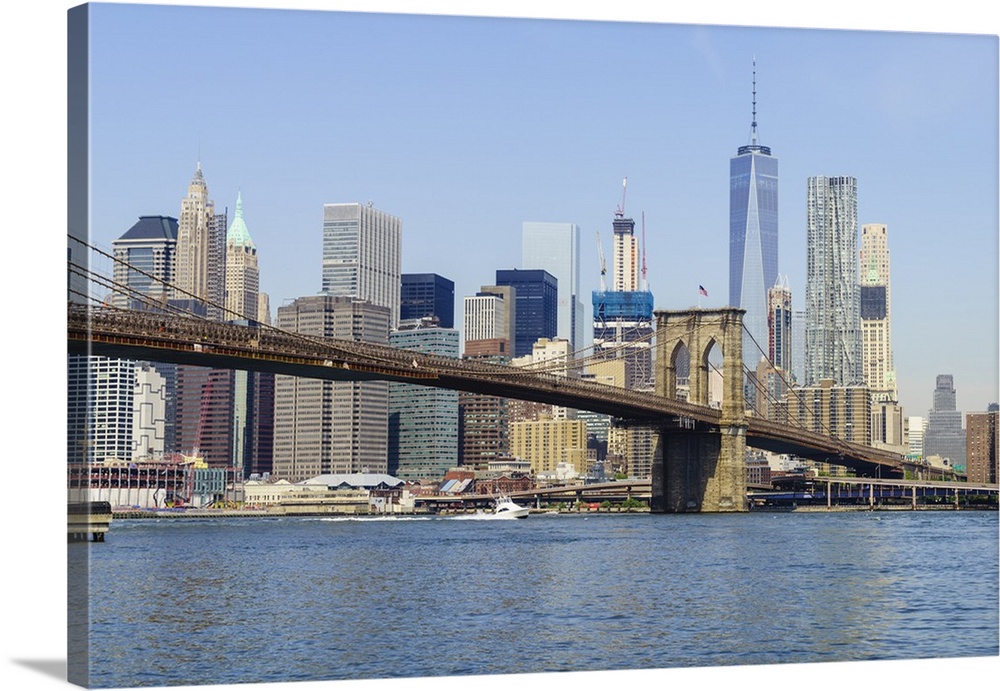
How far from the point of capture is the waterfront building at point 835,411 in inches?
4617

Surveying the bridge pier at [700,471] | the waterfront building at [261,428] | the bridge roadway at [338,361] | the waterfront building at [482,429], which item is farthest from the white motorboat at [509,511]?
the waterfront building at [261,428]

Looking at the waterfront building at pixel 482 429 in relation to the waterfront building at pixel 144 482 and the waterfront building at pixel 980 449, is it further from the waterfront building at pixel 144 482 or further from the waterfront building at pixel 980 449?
the waterfront building at pixel 980 449

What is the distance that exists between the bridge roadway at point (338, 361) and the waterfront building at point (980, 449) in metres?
7.27

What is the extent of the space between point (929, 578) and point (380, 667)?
1429 centimetres

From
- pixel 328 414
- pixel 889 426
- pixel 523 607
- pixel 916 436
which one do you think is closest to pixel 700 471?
pixel 523 607

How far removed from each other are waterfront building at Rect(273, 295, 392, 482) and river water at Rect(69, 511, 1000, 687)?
97.2 m

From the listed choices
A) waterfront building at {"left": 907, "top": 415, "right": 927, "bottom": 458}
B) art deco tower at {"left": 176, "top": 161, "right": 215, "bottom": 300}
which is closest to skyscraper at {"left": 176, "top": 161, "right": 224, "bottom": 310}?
art deco tower at {"left": 176, "top": 161, "right": 215, "bottom": 300}

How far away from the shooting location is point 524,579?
29.3 meters

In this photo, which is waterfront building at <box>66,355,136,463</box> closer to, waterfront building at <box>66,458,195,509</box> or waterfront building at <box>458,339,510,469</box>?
waterfront building at <box>66,458,195,509</box>

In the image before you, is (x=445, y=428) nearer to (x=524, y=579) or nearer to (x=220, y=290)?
(x=220, y=290)

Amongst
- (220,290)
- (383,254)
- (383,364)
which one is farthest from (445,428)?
(383,364)

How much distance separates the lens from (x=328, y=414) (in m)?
142

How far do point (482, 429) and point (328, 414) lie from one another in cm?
1363

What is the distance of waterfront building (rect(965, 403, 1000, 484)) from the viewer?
59.1 m
